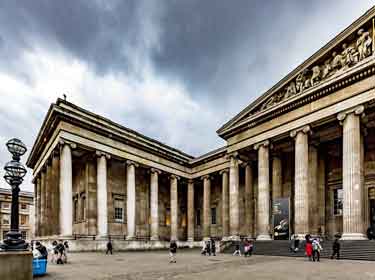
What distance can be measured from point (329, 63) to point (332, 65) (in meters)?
0.49

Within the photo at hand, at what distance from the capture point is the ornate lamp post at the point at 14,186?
10008mm

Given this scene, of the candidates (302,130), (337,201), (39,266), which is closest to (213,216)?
(337,201)

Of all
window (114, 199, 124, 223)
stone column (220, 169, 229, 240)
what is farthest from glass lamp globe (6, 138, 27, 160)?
stone column (220, 169, 229, 240)

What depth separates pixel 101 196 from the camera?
3275 cm

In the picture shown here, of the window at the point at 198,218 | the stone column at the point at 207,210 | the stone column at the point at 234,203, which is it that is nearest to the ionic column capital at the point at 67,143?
the stone column at the point at 234,203

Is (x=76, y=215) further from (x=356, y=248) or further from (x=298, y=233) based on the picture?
(x=356, y=248)

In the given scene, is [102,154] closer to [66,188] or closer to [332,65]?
[66,188]

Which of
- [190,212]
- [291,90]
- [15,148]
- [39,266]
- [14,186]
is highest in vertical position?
[291,90]

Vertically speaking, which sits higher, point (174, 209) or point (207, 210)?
point (174, 209)

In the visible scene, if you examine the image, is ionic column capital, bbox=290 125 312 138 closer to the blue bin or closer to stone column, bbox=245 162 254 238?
stone column, bbox=245 162 254 238

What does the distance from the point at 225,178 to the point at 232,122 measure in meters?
8.12

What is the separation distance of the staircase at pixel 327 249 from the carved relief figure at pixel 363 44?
461 inches

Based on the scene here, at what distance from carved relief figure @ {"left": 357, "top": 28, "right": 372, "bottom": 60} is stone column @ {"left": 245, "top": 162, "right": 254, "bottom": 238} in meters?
15.7

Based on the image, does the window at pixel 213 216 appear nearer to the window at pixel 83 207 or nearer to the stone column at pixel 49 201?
the window at pixel 83 207
